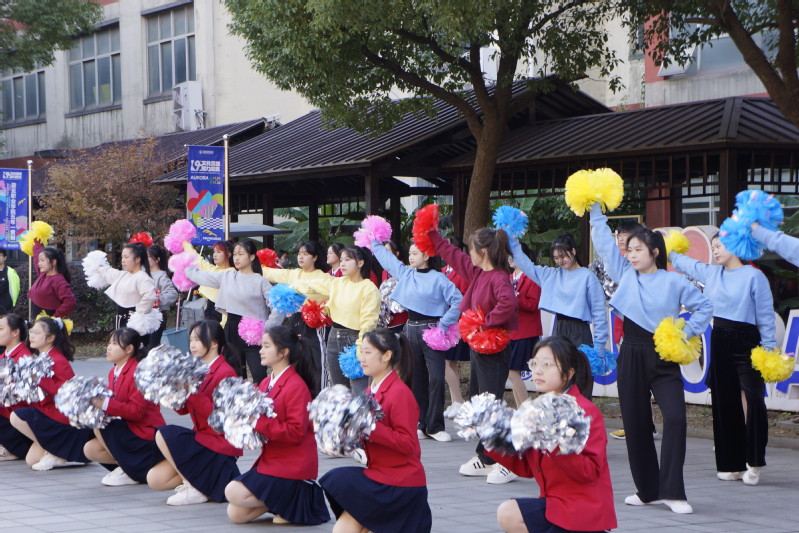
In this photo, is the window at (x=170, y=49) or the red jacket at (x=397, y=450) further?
the window at (x=170, y=49)

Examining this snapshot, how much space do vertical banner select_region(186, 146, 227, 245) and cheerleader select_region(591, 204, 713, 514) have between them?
7.30m

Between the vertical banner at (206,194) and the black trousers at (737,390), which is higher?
the vertical banner at (206,194)

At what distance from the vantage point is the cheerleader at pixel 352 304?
9266mm

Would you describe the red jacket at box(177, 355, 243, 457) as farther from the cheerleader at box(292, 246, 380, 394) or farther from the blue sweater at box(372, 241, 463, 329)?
the blue sweater at box(372, 241, 463, 329)

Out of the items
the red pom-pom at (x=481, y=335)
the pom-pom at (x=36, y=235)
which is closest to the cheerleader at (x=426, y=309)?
the red pom-pom at (x=481, y=335)

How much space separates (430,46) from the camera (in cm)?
1344

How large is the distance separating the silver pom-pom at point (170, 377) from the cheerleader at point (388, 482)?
4.52 ft

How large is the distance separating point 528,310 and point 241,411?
13.0 feet

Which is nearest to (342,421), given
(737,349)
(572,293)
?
(737,349)

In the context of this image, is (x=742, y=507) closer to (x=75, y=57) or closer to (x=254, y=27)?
(x=254, y=27)

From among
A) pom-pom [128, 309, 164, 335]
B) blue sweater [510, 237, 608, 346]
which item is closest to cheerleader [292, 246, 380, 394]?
blue sweater [510, 237, 608, 346]

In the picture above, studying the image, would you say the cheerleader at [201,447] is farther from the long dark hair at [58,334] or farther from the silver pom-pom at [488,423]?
the silver pom-pom at [488,423]

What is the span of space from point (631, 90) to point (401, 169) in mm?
9821

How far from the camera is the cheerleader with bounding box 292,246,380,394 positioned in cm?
927
